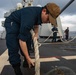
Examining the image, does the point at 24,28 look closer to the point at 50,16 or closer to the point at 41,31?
the point at 50,16

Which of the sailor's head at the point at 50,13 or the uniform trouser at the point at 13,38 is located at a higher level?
the sailor's head at the point at 50,13

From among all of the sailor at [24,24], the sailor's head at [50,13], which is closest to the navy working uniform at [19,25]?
the sailor at [24,24]

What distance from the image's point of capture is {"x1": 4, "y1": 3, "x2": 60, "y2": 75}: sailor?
4719 millimetres

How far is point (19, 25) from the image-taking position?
5152mm

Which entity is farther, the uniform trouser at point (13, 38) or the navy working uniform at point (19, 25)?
the uniform trouser at point (13, 38)

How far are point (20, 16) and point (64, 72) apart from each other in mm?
1211

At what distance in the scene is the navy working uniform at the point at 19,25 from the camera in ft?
15.8

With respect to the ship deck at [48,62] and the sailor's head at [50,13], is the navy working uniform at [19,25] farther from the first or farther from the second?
the ship deck at [48,62]

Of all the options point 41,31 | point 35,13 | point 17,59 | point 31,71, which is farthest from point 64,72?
point 41,31

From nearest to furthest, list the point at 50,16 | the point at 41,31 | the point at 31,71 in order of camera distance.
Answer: the point at 50,16 → the point at 31,71 → the point at 41,31

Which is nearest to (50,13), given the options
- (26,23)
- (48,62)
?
(26,23)

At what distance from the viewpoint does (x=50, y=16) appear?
465cm

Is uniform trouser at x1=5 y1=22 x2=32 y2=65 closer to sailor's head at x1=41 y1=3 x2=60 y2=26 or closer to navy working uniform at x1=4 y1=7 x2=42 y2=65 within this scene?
navy working uniform at x1=4 y1=7 x2=42 y2=65

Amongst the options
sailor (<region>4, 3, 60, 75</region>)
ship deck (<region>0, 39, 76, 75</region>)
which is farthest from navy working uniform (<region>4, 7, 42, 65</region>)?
ship deck (<region>0, 39, 76, 75</region>)
